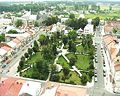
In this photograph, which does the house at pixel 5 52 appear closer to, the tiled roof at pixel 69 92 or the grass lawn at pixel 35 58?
the grass lawn at pixel 35 58

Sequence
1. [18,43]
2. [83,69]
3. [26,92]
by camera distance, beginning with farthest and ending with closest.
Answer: [18,43], [83,69], [26,92]

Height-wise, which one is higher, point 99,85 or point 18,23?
point 99,85

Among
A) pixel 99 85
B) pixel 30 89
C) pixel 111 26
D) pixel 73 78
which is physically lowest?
pixel 111 26

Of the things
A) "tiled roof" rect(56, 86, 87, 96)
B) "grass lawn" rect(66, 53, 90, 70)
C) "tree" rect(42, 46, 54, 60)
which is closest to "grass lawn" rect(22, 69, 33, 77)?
"tree" rect(42, 46, 54, 60)

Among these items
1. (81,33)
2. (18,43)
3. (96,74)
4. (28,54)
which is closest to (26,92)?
(96,74)

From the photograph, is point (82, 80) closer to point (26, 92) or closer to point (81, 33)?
point (26, 92)

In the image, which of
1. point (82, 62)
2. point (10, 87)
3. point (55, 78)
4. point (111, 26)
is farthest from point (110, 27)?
point (10, 87)

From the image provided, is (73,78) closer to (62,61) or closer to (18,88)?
(62,61)

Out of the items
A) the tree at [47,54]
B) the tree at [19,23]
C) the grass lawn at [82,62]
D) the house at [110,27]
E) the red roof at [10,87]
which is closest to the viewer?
the red roof at [10,87]

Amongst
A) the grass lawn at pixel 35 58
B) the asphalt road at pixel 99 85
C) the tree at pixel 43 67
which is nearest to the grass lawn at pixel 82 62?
the asphalt road at pixel 99 85
